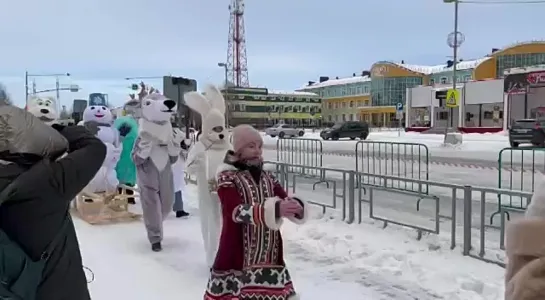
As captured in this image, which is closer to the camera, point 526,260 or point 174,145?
point 526,260

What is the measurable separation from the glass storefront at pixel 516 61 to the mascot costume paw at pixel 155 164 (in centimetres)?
5129

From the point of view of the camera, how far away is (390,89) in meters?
72.9

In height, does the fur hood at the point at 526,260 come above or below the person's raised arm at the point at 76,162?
below

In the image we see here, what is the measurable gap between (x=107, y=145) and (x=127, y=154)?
0.44 metres

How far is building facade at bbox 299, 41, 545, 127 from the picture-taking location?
52.6 m

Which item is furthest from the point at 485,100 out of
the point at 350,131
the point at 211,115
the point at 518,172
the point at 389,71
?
the point at 211,115

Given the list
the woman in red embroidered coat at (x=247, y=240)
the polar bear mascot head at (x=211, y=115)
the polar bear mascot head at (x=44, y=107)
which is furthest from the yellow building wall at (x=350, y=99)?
the woman in red embroidered coat at (x=247, y=240)

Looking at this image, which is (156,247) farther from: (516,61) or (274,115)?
(274,115)

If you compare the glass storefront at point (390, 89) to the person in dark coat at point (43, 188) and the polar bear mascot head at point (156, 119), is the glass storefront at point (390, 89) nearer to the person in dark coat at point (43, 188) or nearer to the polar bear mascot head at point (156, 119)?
the polar bear mascot head at point (156, 119)

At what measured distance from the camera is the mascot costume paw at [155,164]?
Answer: 21.6 ft

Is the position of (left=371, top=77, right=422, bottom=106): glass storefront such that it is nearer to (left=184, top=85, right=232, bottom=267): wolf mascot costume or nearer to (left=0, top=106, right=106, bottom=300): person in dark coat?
(left=184, top=85, right=232, bottom=267): wolf mascot costume

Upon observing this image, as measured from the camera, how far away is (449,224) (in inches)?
274

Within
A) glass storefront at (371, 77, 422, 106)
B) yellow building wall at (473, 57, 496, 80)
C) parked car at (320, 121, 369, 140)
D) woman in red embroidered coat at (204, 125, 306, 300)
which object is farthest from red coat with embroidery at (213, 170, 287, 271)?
glass storefront at (371, 77, 422, 106)

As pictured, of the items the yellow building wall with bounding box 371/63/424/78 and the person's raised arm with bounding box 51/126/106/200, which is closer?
the person's raised arm with bounding box 51/126/106/200
